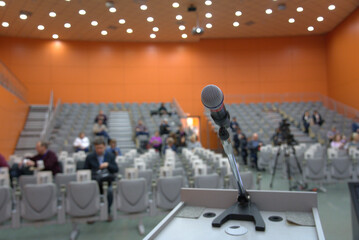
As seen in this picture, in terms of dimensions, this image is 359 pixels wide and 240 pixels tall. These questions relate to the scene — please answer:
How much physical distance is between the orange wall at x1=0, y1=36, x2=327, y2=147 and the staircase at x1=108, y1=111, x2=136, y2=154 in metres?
1.75

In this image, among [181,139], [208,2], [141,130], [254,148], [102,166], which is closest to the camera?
[102,166]

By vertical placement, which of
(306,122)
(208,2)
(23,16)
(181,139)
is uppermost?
(208,2)

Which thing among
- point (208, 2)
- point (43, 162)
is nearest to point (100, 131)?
point (43, 162)

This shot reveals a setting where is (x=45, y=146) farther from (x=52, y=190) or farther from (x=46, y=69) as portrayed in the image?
(x=46, y=69)

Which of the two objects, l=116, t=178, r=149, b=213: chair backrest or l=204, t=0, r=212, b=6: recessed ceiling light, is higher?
l=204, t=0, r=212, b=6: recessed ceiling light

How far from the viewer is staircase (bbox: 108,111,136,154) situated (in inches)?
426

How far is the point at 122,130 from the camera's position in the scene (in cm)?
1194

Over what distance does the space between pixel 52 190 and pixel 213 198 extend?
275cm

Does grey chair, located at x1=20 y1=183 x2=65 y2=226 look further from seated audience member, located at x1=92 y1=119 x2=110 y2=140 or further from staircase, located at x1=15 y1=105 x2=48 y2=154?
staircase, located at x1=15 y1=105 x2=48 y2=154

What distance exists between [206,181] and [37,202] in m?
2.28

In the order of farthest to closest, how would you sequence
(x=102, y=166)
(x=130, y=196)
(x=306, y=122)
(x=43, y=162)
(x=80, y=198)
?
(x=306, y=122) < (x=43, y=162) < (x=102, y=166) < (x=130, y=196) < (x=80, y=198)

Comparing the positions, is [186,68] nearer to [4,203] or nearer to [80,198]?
[80,198]

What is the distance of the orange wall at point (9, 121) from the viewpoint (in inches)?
379

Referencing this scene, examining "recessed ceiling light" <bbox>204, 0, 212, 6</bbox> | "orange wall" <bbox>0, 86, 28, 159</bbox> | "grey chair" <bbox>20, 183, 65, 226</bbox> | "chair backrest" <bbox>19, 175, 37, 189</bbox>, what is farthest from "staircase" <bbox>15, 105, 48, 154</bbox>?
"recessed ceiling light" <bbox>204, 0, 212, 6</bbox>
